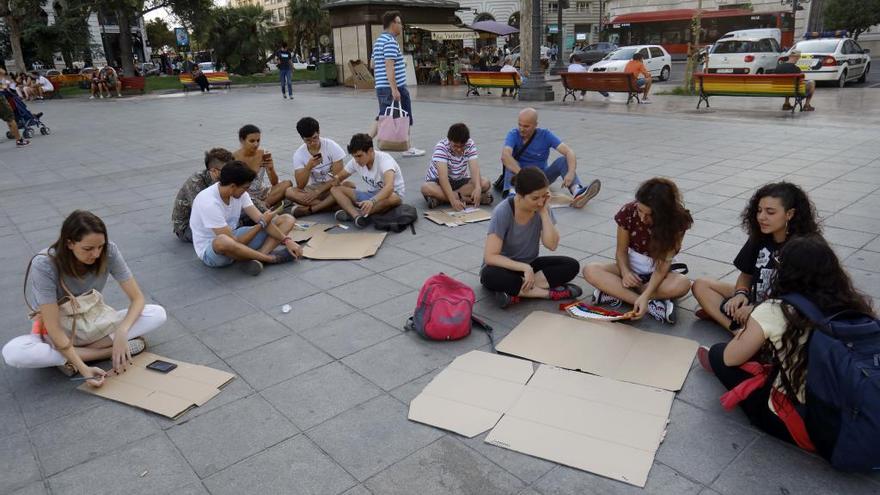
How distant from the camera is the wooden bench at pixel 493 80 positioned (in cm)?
1680

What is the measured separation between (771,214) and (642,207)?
27.5 inches

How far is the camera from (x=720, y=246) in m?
5.04

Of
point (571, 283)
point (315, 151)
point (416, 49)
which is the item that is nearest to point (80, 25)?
point (416, 49)

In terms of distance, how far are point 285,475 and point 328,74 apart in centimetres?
2334

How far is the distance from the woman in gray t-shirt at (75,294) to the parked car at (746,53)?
1916 centimetres

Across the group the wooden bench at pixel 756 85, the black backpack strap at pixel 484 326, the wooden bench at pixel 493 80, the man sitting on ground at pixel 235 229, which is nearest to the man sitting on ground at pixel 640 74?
the wooden bench at pixel 756 85

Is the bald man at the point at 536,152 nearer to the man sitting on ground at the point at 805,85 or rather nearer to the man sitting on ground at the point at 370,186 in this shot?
the man sitting on ground at the point at 370,186

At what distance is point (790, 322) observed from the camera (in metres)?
2.38

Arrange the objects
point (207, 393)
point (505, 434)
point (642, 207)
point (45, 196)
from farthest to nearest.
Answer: point (45, 196) → point (642, 207) → point (207, 393) → point (505, 434)

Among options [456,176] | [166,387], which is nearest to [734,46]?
[456,176]

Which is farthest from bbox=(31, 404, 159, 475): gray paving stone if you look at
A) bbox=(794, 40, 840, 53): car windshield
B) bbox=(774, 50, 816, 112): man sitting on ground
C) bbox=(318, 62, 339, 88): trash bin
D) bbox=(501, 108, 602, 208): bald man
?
bbox=(318, 62, 339, 88): trash bin

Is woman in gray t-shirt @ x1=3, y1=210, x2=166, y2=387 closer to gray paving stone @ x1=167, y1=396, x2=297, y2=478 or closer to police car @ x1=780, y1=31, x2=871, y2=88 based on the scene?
gray paving stone @ x1=167, y1=396, x2=297, y2=478

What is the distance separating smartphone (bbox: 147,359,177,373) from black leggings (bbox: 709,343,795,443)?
2885 mm

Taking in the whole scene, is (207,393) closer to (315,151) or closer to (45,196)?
(315,151)
